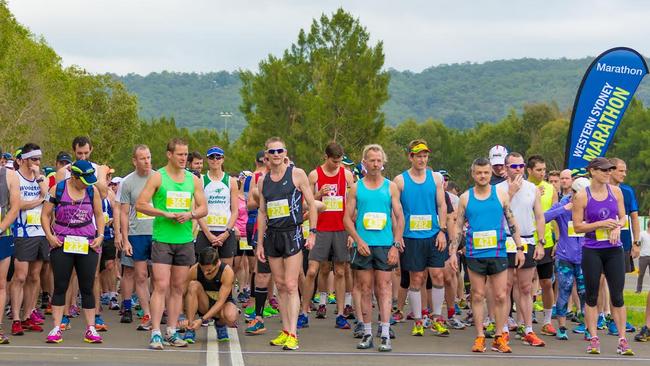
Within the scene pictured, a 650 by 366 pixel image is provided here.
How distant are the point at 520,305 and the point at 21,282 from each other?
5.90 m

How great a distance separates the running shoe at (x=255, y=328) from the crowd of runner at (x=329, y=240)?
27mm

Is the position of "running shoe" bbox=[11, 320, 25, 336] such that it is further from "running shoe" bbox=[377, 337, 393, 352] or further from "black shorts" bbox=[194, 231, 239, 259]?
"running shoe" bbox=[377, 337, 393, 352]

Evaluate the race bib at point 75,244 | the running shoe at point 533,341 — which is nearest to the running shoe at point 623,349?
the running shoe at point 533,341

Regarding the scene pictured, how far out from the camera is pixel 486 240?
12680 millimetres

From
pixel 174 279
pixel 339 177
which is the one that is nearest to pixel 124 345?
pixel 174 279

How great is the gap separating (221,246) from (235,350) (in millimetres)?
3158

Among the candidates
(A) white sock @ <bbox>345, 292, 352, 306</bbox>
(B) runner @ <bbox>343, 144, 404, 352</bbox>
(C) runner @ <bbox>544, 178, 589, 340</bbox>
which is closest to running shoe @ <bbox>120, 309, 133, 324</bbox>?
(A) white sock @ <bbox>345, 292, 352, 306</bbox>

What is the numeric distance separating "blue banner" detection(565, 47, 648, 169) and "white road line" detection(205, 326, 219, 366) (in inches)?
364

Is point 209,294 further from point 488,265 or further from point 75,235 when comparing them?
point 488,265

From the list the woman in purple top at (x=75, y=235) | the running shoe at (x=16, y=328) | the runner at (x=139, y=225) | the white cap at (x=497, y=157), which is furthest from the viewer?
the runner at (x=139, y=225)

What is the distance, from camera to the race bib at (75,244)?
1255 centimetres

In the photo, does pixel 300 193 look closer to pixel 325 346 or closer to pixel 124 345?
pixel 325 346

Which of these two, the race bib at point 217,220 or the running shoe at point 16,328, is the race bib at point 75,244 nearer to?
the running shoe at point 16,328

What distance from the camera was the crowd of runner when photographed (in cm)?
1257
